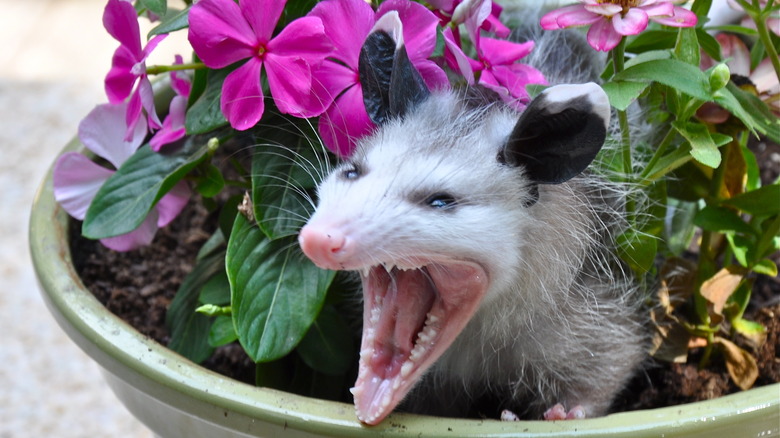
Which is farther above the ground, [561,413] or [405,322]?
[405,322]

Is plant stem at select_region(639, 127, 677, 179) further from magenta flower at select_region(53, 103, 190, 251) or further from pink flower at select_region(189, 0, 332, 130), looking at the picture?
magenta flower at select_region(53, 103, 190, 251)

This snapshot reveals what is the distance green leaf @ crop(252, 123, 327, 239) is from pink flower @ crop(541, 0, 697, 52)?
265mm

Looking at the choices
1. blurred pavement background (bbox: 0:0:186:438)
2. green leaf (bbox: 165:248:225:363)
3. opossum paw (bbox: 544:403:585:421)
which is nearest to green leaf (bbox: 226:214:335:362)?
green leaf (bbox: 165:248:225:363)

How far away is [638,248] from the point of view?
845mm

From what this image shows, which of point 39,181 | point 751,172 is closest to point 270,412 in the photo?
point 751,172

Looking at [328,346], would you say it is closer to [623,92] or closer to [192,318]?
[192,318]

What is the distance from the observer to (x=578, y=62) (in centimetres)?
105

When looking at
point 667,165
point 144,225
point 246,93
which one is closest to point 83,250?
point 144,225

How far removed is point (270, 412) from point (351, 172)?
0.68 ft

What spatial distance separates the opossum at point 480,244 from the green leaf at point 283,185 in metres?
0.09

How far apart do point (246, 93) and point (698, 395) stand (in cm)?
57

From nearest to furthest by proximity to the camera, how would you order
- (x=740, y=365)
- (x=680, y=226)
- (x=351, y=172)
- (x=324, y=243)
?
(x=324, y=243) < (x=351, y=172) < (x=740, y=365) < (x=680, y=226)

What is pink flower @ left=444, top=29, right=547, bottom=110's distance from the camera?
0.81 m

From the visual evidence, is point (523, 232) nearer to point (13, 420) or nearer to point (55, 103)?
point (13, 420)
